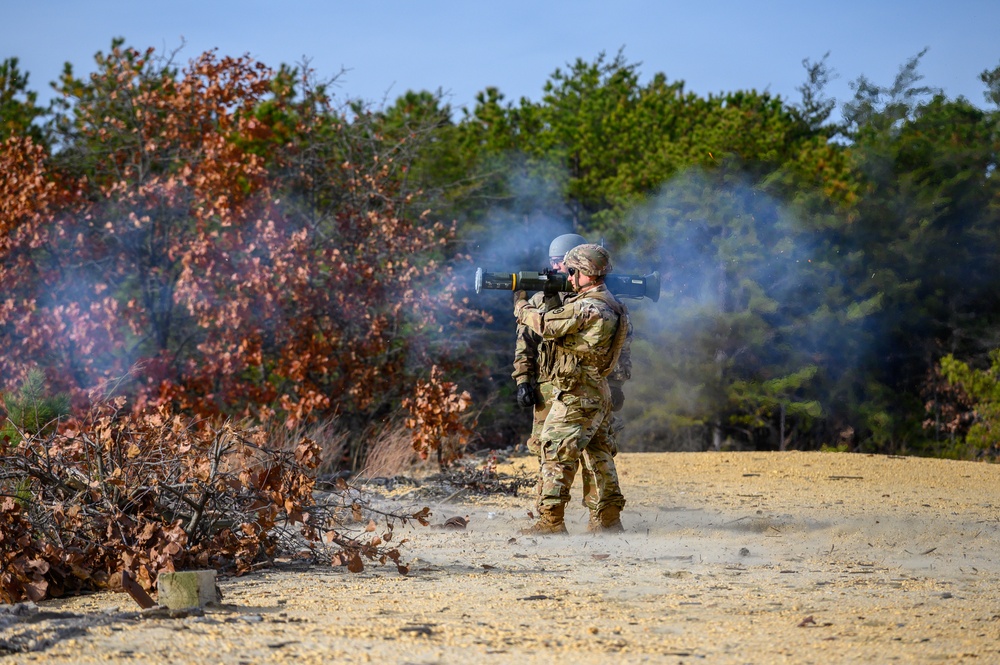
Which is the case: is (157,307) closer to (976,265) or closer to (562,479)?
(562,479)

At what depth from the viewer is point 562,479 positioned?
24.6 ft

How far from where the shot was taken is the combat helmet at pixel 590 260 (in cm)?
731

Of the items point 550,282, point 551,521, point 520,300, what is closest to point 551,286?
point 550,282

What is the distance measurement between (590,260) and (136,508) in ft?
9.64

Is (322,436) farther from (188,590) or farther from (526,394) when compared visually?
(188,590)

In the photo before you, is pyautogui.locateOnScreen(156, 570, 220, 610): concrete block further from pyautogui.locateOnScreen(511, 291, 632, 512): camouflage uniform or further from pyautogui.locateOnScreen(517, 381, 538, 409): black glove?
pyautogui.locateOnScreen(517, 381, 538, 409): black glove

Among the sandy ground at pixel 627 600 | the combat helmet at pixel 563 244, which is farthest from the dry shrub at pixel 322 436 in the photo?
the combat helmet at pixel 563 244

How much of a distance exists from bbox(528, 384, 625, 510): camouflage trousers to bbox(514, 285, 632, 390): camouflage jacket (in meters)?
0.14

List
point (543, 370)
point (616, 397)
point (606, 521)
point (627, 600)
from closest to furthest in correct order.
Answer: point (627, 600)
point (606, 521)
point (543, 370)
point (616, 397)

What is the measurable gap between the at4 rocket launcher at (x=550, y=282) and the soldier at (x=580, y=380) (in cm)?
10

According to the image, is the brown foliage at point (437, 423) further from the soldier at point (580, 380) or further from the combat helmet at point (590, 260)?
the combat helmet at point (590, 260)

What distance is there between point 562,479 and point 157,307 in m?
6.67

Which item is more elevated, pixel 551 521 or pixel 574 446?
pixel 574 446

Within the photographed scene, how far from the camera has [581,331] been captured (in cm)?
725
